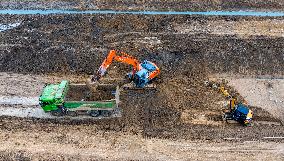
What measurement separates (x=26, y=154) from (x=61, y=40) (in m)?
9.57

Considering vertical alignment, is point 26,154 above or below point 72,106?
below

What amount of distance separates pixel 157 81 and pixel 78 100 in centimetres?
461

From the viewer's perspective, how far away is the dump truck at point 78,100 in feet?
62.9

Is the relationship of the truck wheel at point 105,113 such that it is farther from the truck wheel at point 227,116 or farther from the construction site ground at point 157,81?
the truck wheel at point 227,116

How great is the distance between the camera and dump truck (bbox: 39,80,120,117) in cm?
1917

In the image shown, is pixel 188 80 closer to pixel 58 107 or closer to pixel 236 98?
pixel 236 98

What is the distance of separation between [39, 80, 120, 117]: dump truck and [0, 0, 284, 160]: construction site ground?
1.63 ft

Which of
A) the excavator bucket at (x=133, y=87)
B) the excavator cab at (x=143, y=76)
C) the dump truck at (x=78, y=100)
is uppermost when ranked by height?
the excavator cab at (x=143, y=76)

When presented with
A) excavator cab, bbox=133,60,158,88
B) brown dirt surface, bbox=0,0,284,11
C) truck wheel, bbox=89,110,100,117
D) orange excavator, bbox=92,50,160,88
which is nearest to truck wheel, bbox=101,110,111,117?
truck wheel, bbox=89,110,100,117

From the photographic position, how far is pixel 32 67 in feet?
76.0

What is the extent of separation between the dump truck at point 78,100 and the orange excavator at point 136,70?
36.8 inches

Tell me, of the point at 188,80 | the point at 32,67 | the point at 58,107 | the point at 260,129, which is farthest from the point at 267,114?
the point at 32,67

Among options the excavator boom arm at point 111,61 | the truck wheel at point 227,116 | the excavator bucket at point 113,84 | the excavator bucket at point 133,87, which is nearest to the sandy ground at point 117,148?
the truck wheel at point 227,116

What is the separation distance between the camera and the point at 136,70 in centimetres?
2162
